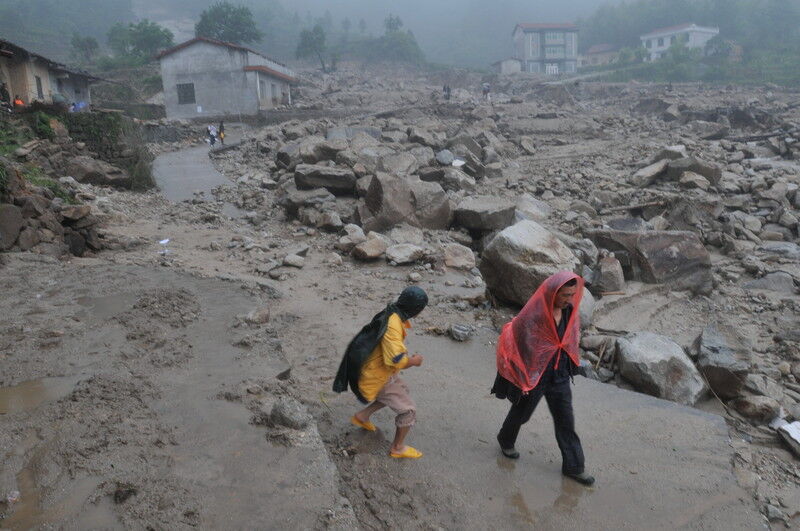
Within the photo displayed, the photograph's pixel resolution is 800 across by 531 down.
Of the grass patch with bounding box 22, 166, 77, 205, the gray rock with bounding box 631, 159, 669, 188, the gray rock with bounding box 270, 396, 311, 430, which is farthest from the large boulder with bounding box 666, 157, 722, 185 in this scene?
the grass patch with bounding box 22, 166, 77, 205

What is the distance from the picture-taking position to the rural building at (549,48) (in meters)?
55.3

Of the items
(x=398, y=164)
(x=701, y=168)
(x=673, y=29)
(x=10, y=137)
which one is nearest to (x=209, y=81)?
(x=10, y=137)

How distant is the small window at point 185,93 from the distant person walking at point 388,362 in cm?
2904

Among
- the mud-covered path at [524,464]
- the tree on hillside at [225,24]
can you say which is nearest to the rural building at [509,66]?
the tree on hillside at [225,24]

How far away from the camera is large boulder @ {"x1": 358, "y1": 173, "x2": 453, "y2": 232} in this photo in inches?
346

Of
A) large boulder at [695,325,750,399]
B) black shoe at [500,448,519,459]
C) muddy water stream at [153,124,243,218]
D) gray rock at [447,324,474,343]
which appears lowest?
large boulder at [695,325,750,399]

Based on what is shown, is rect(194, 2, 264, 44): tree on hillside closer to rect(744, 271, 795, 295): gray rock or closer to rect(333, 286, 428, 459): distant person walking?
rect(744, 271, 795, 295): gray rock

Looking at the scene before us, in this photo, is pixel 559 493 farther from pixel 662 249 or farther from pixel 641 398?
pixel 662 249

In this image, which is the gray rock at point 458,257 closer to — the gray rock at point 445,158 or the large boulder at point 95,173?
the gray rock at point 445,158

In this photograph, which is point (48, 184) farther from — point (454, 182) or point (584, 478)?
point (584, 478)

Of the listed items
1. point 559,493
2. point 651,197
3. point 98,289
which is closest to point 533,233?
point 559,493

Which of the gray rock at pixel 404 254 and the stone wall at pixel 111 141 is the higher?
the stone wall at pixel 111 141

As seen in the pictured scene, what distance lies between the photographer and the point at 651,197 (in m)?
11.6

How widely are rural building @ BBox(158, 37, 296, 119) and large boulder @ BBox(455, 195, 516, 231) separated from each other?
2208 cm
